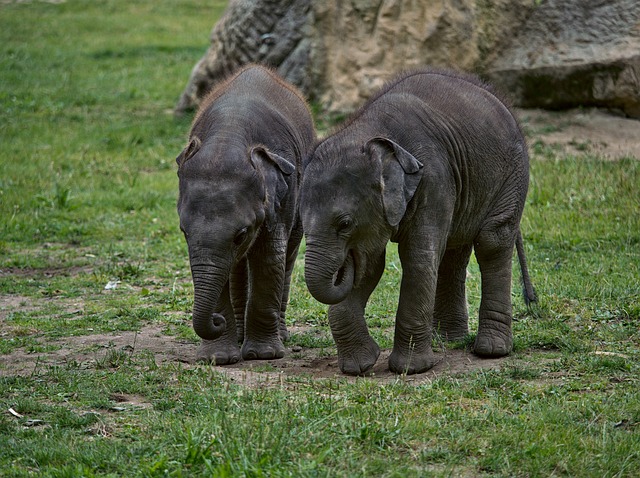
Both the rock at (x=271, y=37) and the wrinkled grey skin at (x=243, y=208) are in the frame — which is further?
the rock at (x=271, y=37)

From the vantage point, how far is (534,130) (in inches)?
592

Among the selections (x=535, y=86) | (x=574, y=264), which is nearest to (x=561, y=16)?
(x=535, y=86)

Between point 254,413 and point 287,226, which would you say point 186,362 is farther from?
point 254,413

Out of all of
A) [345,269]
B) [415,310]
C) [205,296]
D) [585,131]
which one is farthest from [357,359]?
[585,131]

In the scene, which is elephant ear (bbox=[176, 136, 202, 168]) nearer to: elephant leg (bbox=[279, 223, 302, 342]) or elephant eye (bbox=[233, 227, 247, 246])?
elephant eye (bbox=[233, 227, 247, 246])

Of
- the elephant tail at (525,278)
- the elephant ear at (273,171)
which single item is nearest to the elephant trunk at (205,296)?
the elephant ear at (273,171)

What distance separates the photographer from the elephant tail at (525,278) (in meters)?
8.43

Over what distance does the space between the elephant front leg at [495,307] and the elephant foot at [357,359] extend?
87 centimetres

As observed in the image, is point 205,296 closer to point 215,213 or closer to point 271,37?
point 215,213

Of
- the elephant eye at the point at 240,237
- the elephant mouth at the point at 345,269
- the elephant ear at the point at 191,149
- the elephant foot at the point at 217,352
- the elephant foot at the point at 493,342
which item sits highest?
the elephant ear at the point at 191,149

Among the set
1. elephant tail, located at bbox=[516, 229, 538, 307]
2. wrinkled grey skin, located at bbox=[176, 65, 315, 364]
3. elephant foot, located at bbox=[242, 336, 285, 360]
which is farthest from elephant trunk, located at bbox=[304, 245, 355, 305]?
elephant tail, located at bbox=[516, 229, 538, 307]

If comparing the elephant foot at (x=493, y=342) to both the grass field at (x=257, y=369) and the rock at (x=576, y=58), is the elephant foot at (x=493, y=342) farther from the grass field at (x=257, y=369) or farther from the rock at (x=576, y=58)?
the rock at (x=576, y=58)

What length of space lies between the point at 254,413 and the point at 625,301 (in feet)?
13.3

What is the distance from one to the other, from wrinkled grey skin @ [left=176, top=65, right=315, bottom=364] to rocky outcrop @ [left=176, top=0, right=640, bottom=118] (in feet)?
23.2
